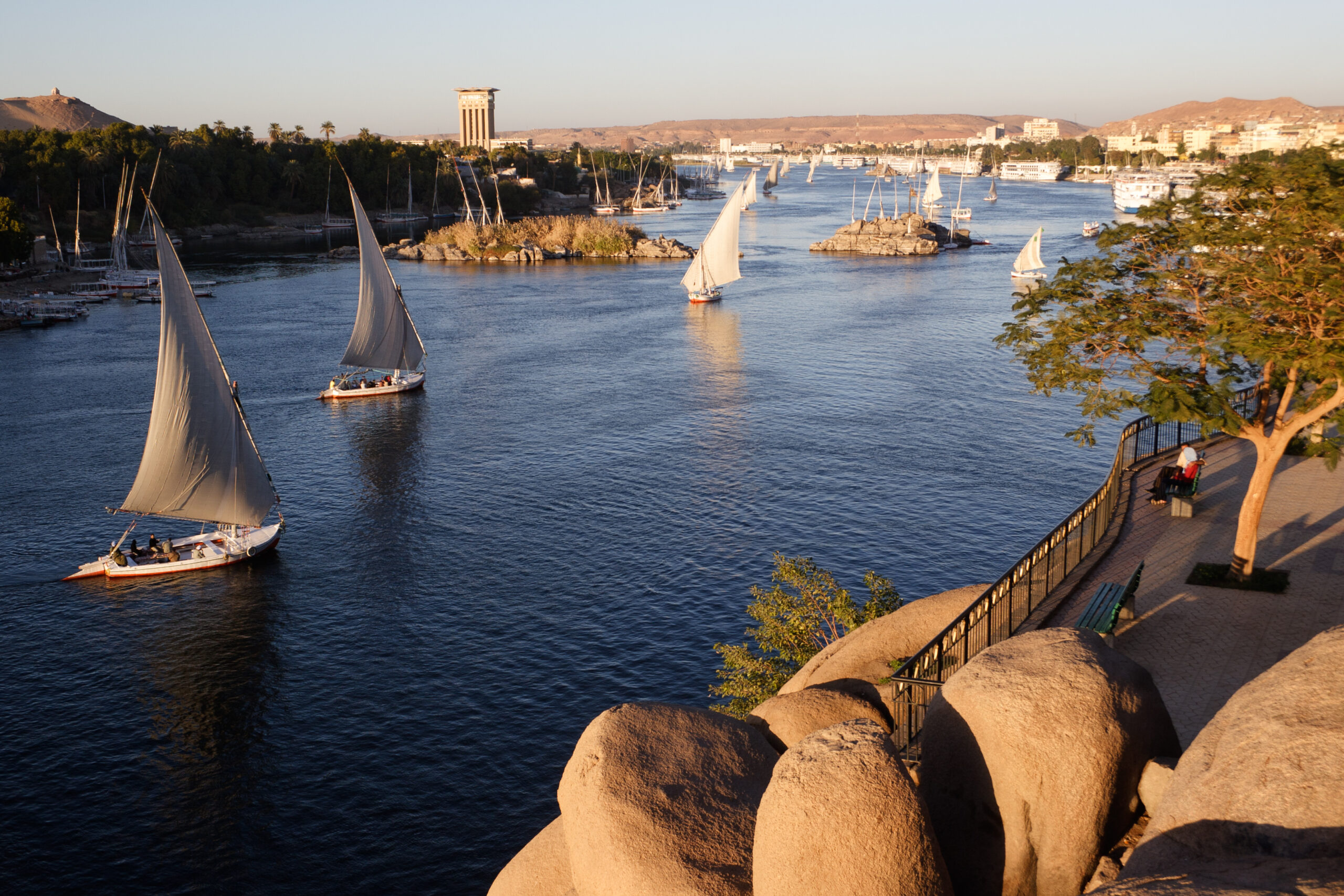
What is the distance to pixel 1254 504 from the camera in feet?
62.8

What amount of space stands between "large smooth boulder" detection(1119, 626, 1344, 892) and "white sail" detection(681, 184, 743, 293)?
276ft

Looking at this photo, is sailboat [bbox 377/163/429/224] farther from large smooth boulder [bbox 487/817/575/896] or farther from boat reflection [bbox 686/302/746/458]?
large smooth boulder [bbox 487/817/575/896]

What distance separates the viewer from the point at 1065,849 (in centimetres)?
930

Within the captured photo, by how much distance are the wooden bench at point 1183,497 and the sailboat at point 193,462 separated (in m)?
28.0

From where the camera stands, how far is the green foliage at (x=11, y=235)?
316 feet

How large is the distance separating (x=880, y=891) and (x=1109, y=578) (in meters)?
12.9

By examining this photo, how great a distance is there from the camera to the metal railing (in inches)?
527

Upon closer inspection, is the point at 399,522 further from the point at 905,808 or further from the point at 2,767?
the point at 905,808

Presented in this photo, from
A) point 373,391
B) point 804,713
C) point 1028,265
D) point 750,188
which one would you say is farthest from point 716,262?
point 750,188

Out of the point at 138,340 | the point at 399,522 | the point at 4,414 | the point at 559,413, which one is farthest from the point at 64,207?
the point at 399,522

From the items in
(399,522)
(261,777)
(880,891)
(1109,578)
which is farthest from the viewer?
(399,522)

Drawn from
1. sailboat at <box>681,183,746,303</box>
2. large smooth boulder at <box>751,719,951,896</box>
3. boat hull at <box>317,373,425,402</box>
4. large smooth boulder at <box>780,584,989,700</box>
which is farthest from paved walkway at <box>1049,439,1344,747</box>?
sailboat at <box>681,183,746,303</box>

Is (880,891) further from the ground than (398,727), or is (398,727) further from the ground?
(880,891)

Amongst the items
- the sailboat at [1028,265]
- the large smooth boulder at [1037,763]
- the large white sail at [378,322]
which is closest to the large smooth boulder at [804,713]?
the large smooth boulder at [1037,763]
